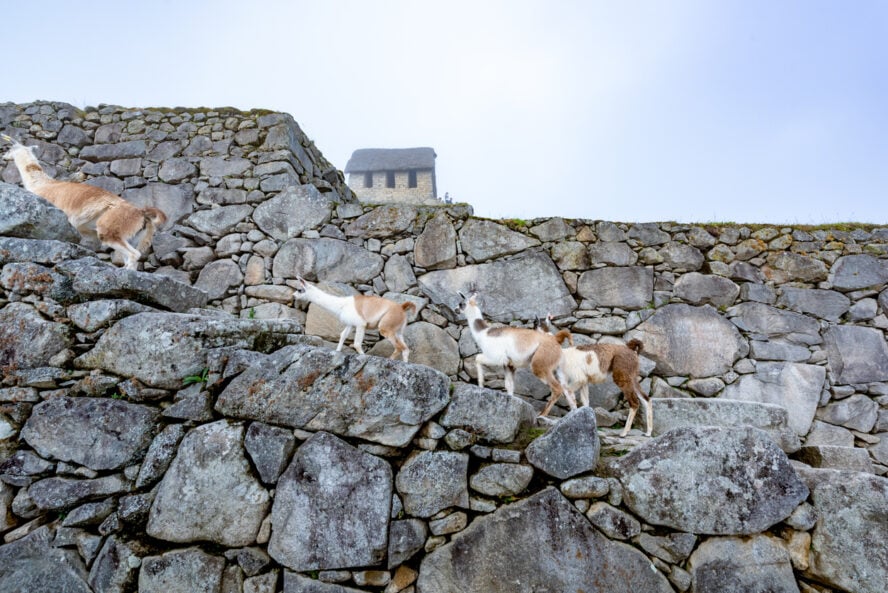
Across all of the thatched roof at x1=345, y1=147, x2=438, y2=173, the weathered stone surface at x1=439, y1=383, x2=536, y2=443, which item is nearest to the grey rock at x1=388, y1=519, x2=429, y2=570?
the weathered stone surface at x1=439, y1=383, x2=536, y2=443

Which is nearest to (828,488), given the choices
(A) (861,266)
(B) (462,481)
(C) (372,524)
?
(B) (462,481)

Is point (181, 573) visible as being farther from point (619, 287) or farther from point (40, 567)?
point (619, 287)

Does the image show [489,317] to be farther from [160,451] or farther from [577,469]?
[160,451]

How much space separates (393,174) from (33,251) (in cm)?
3037

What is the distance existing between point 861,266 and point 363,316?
7.13 meters

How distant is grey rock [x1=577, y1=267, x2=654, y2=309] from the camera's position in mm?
6332

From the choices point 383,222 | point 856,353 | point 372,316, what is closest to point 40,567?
point 372,316

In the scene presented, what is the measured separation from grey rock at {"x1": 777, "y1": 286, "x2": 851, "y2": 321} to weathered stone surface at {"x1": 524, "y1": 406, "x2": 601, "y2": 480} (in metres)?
4.54

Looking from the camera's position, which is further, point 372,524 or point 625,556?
point 372,524

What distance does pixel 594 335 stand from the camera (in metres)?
6.22

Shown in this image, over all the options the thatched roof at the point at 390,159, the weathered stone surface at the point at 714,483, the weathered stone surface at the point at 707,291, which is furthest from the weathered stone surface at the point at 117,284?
the thatched roof at the point at 390,159

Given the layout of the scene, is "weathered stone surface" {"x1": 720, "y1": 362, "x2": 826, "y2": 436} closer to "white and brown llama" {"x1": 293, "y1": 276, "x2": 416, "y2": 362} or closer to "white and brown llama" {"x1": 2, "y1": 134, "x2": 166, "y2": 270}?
"white and brown llama" {"x1": 293, "y1": 276, "x2": 416, "y2": 362}

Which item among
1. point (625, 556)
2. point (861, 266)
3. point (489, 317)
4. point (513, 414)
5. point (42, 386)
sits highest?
point (861, 266)

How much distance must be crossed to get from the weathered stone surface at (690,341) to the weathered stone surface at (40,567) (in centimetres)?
640
